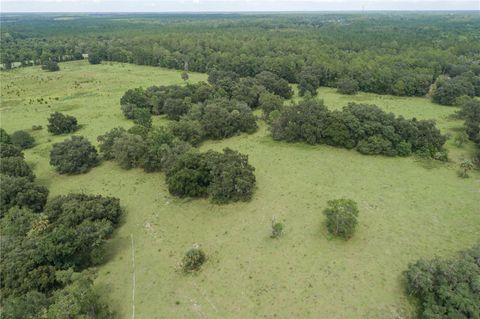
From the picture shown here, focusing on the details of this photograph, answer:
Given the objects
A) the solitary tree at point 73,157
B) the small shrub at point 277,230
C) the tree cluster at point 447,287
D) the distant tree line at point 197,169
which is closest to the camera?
the tree cluster at point 447,287

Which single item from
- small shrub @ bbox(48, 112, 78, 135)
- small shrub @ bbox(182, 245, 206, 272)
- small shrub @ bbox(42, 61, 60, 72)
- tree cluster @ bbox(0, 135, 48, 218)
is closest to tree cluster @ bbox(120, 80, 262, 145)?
small shrub @ bbox(48, 112, 78, 135)

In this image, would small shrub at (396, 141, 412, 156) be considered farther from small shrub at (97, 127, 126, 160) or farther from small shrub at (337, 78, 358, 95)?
small shrub at (97, 127, 126, 160)

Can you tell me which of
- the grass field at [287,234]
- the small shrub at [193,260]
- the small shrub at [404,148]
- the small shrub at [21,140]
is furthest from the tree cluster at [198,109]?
the small shrub at [193,260]

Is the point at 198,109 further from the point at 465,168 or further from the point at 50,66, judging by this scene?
the point at 50,66

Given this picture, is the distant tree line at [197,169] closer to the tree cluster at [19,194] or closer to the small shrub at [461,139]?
the tree cluster at [19,194]

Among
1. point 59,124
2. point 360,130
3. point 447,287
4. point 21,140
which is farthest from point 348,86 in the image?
point 21,140

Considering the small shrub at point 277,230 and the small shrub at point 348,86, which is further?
the small shrub at point 348,86
